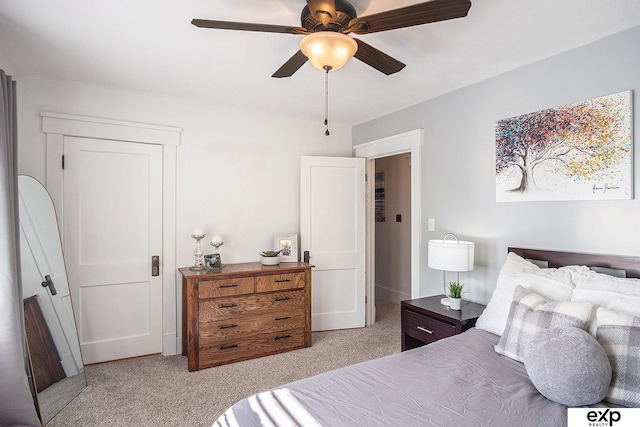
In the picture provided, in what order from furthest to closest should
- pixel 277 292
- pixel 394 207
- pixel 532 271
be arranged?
pixel 394 207, pixel 277 292, pixel 532 271

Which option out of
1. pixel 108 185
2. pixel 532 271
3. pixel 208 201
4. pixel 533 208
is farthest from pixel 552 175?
pixel 108 185

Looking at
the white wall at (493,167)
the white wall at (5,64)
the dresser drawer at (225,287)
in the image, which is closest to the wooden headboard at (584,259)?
the white wall at (493,167)

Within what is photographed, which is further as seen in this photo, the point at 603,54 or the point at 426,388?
the point at 603,54

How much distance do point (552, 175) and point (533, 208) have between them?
0.26 metres

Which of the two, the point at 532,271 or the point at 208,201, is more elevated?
the point at 208,201

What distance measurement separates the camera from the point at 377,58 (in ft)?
6.42

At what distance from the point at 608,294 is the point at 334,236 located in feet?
8.65

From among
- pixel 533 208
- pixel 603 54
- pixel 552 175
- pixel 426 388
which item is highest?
pixel 603 54

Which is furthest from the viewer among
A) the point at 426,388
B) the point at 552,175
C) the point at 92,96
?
the point at 92,96

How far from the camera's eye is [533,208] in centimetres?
254

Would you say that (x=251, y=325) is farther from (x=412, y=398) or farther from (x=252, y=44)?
(x=252, y=44)

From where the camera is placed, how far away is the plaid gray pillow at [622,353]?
1.36m

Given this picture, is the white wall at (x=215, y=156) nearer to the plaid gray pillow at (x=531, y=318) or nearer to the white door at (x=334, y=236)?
the white door at (x=334, y=236)

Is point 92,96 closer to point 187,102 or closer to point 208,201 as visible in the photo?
point 187,102
